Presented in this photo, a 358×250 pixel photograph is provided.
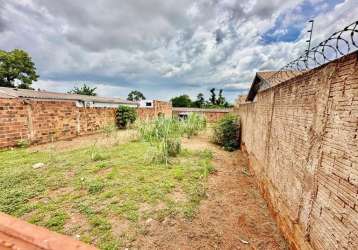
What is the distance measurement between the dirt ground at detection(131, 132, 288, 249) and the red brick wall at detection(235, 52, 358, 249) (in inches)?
10.5

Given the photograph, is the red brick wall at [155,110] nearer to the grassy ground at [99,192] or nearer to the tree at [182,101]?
the grassy ground at [99,192]

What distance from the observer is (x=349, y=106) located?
4.38ft

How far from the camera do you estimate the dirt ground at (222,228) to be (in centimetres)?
223

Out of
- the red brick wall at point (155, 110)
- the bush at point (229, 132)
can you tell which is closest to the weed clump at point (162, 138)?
the bush at point (229, 132)

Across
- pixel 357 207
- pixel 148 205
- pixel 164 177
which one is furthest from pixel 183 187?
pixel 357 207

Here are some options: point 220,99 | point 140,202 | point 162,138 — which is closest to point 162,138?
point 162,138

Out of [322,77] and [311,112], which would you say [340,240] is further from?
[322,77]

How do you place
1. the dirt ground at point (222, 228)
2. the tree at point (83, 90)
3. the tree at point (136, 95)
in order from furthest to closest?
1. the tree at point (136, 95)
2. the tree at point (83, 90)
3. the dirt ground at point (222, 228)

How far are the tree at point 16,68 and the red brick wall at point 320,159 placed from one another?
28.3 meters

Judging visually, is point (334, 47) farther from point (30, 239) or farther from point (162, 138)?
point (162, 138)

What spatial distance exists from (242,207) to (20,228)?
3.02m

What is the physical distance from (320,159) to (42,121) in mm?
8775

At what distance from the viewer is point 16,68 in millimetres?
21875

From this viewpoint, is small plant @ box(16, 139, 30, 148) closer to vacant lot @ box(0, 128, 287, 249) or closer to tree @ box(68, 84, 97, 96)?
vacant lot @ box(0, 128, 287, 249)
